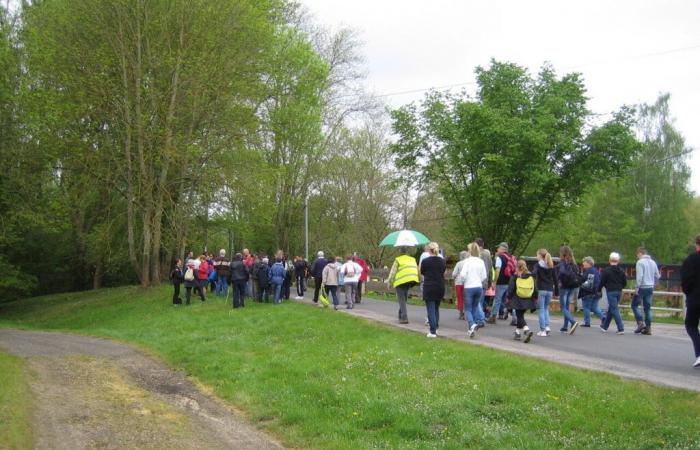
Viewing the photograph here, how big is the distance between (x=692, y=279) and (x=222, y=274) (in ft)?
63.4

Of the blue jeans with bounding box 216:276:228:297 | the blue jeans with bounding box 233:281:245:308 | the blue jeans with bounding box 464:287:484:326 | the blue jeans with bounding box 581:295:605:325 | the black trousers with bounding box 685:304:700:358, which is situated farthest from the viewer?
the blue jeans with bounding box 216:276:228:297

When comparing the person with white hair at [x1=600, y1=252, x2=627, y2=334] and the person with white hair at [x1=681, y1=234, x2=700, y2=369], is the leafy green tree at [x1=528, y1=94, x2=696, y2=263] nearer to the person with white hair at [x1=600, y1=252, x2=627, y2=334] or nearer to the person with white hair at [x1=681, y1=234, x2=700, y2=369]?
the person with white hair at [x1=600, y1=252, x2=627, y2=334]

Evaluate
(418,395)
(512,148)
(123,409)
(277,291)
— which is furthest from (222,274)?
(418,395)

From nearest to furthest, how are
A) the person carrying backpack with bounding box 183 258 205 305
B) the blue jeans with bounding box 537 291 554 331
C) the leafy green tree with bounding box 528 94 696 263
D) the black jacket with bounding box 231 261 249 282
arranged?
the blue jeans with bounding box 537 291 554 331, the black jacket with bounding box 231 261 249 282, the person carrying backpack with bounding box 183 258 205 305, the leafy green tree with bounding box 528 94 696 263

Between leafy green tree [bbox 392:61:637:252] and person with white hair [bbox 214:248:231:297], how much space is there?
11000mm

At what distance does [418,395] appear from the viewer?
8906 mm

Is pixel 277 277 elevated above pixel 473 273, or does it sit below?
below

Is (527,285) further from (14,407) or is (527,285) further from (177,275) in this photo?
(177,275)

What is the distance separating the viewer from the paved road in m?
9.50

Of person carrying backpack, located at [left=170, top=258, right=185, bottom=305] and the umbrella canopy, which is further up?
the umbrella canopy

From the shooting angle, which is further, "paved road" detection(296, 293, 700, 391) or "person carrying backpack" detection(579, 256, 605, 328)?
"person carrying backpack" detection(579, 256, 605, 328)

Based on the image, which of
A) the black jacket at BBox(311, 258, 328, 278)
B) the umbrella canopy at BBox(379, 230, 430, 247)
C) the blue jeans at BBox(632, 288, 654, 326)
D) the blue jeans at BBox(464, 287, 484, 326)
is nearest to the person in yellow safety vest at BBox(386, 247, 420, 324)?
the blue jeans at BBox(464, 287, 484, 326)

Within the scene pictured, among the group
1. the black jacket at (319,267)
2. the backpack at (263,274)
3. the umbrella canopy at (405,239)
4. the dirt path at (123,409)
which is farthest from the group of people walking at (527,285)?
the backpack at (263,274)

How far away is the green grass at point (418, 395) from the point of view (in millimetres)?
7223
